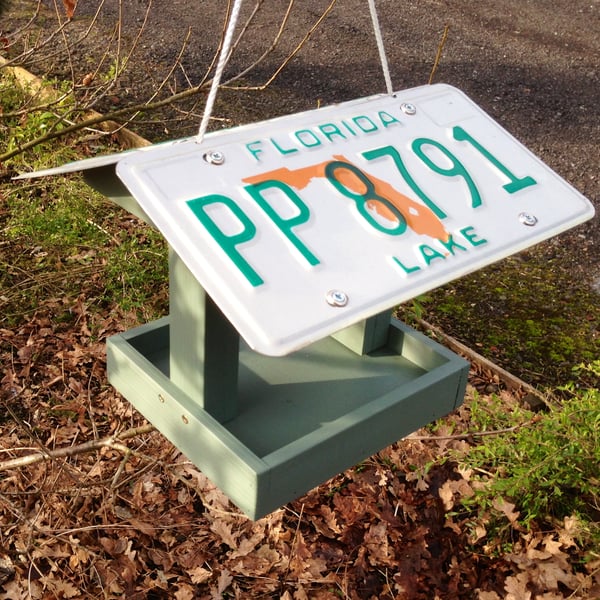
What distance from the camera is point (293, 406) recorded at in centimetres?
166

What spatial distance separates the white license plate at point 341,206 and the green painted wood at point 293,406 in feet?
1.09

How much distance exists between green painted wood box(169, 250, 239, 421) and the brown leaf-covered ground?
2.98 ft

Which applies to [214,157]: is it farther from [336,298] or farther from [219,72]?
[336,298]

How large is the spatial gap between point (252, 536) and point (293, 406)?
1.35 m

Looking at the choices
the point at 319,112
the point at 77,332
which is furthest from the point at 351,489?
the point at 319,112

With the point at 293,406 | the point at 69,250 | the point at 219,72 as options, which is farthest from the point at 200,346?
the point at 69,250

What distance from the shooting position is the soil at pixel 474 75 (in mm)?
3867

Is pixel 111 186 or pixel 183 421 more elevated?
pixel 111 186

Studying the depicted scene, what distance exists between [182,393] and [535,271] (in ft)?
10.00

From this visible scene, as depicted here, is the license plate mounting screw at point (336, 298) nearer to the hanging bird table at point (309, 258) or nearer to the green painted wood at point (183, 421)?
the hanging bird table at point (309, 258)

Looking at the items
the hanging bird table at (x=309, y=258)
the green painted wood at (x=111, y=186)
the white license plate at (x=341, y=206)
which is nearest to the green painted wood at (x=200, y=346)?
the hanging bird table at (x=309, y=258)

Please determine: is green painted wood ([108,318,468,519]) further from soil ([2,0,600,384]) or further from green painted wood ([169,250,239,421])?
soil ([2,0,600,384])

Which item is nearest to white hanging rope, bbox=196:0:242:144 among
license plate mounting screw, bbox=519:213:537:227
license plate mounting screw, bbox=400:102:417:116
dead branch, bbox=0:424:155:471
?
Answer: license plate mounting screw, bbox=400:102:417:116

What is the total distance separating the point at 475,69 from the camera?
6285 millimetres
